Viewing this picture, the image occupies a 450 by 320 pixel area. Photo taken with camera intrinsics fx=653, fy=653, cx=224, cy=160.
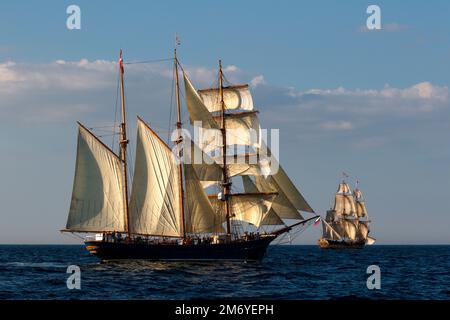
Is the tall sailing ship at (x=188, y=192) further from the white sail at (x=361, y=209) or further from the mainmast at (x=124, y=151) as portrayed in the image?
the white sail at (x=361, y=209)

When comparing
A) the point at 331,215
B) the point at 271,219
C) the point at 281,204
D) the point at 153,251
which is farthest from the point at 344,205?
the point at 153,251

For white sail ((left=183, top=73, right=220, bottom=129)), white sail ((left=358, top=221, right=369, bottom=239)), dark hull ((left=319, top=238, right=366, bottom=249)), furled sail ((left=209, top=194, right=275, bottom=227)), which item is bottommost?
dark hull ((left=319, top=238, right=366, bottom=249))

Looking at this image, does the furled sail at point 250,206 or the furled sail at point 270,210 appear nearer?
the furled sail at point 270,210

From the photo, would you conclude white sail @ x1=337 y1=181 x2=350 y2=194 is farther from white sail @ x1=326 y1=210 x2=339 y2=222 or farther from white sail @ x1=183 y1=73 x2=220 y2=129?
white sail @ x1=183 y1=73 x2=220 y2=129

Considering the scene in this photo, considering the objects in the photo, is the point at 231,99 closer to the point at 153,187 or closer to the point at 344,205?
the point at 153,187

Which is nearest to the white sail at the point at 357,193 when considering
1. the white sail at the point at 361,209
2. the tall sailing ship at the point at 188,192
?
the white sail at the point at 361,209

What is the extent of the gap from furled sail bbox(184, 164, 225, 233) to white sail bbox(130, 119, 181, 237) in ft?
4.76

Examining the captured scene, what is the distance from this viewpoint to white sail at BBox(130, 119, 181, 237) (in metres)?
65.3

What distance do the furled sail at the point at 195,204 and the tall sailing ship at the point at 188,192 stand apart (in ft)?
0.35

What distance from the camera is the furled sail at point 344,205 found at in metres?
172

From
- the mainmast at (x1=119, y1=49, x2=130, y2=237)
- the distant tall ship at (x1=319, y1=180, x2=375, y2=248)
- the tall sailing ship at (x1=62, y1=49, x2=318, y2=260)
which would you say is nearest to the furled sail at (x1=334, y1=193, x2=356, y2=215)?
the distant tall ship at (x1=319, y1=180, x2=375, y2=248)
